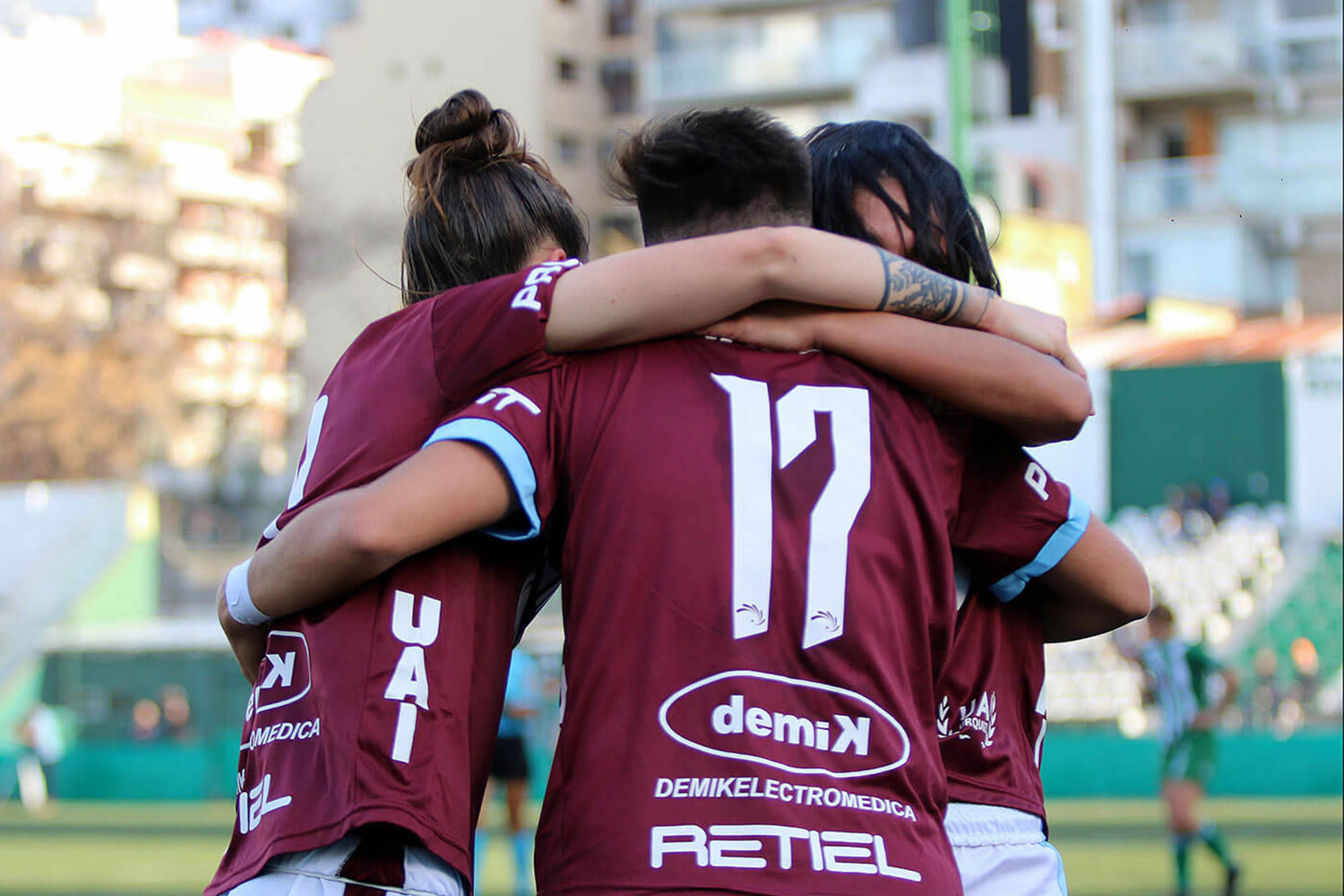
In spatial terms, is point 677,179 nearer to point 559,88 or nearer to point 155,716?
point 155,716

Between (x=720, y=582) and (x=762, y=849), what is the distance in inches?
13.1

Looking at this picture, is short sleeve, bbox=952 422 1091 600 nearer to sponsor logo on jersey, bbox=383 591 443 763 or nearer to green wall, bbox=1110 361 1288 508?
sponsor logo on jersey, bbox=383 591 443 763

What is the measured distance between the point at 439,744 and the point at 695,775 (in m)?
0.35

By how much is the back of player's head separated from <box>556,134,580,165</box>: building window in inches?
1760

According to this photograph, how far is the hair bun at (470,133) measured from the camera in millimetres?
2719

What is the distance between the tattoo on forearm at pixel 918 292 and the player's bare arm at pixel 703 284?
1 centimetres

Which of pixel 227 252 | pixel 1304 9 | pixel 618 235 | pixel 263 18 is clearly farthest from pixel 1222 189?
pixel 263 18

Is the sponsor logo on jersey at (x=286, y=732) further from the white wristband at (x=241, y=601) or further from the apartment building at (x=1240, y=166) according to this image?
the apartment building at (x=1240, y=166)

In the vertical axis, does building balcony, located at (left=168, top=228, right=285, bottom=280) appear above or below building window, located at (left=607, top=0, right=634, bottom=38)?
below

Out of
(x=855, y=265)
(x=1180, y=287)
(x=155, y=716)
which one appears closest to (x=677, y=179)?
(x=855, y=265)

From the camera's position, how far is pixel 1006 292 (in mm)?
22141

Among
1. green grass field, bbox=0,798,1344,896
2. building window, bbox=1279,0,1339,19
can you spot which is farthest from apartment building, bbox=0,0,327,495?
building window, bbox=1279,0,1339,19

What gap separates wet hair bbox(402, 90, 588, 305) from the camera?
2699 mm

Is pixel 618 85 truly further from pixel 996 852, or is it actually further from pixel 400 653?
pixel 400 653
